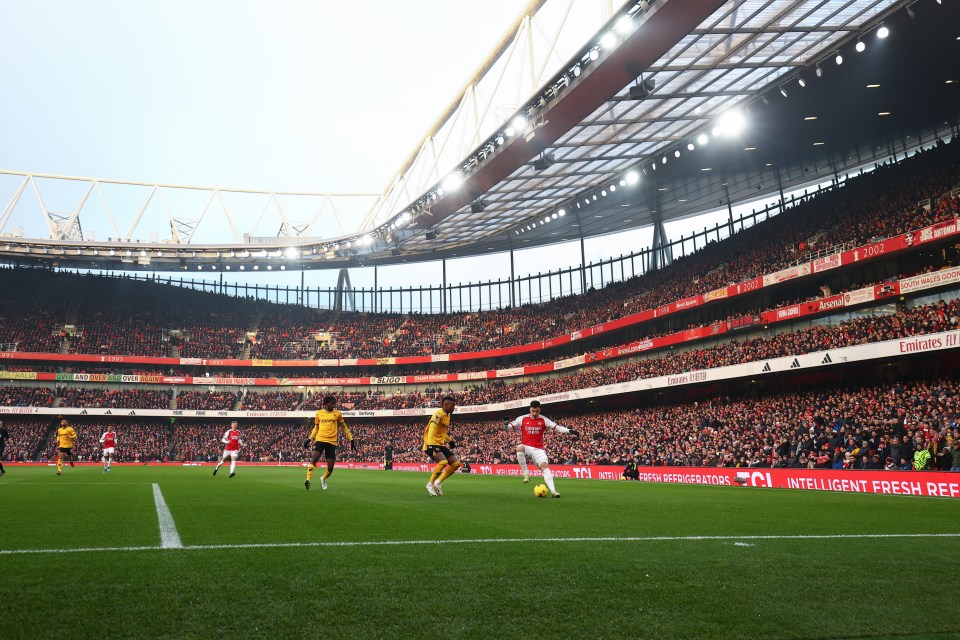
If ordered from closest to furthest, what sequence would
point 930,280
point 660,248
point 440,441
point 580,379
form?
point 440,441 → point 930,280 → point 580,379 → point 660,248

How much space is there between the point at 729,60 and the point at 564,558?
89.2 feet

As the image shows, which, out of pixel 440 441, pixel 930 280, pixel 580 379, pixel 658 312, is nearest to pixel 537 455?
pixel 440 441

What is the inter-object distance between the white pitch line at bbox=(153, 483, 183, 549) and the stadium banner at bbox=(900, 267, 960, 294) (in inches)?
1156

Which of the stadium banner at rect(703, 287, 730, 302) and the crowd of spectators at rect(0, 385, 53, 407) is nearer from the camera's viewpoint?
the stadium banner at rect(703, 287, 730, 302)

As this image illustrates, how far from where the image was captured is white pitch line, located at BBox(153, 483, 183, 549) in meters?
7.27

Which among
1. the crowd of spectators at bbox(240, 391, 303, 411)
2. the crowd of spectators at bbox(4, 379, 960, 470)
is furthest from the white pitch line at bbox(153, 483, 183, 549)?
the crowd of spectators at bbox(240, 391, 303, 411)

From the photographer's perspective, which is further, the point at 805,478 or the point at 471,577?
the point at 805,478

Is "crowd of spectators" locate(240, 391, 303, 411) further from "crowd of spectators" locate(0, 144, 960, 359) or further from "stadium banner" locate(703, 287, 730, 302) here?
"stadium banner" locate(703, 287, 730, 302)

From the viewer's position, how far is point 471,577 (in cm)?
570

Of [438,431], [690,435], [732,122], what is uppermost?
[732,122]

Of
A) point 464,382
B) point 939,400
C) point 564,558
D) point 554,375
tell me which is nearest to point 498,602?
point 564,558

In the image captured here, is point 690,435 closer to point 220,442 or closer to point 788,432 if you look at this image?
point 788,432

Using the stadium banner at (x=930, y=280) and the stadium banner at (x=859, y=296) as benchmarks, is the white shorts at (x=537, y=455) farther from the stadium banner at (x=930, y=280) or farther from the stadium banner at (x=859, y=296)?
the stadium banner at (x=859, y=296)

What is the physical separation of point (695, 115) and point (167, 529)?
32.6m
